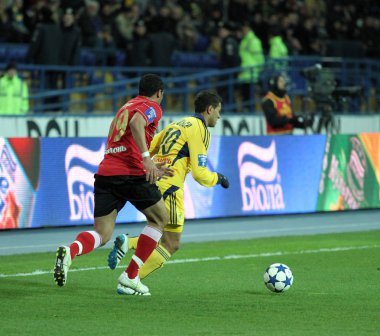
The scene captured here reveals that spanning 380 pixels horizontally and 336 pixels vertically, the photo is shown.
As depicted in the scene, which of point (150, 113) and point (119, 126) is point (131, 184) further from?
point (150, 113)

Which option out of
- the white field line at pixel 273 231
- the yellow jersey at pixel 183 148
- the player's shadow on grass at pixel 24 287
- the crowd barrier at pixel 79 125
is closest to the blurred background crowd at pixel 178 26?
the crowd barrier at pixel 79 125

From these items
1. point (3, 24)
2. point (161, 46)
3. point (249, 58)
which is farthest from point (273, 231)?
point (249, 58)

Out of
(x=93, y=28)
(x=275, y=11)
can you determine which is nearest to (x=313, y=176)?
(x=93, y=28)

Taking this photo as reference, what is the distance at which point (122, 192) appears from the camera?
1038 centimetres

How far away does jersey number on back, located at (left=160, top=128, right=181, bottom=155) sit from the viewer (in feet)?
35.3

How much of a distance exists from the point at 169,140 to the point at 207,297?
158 cm

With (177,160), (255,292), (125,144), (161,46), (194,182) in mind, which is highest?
(125,144)

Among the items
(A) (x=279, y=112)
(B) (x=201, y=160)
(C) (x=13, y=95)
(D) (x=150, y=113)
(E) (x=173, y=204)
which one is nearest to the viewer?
(D) (x=150, y=113)

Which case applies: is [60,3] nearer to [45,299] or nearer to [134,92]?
[134,92]

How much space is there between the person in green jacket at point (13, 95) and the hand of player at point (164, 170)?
11.6 meters

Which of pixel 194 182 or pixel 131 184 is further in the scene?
pixel 194 182

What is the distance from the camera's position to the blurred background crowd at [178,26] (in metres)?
23.8

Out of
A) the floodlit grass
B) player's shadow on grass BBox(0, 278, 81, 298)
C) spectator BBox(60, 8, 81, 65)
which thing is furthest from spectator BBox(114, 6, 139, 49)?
player's shadow on grass BBox(0, 278, 81, 298)

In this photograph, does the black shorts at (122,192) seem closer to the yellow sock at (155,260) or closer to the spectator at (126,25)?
the yellow sock at (155,260)
